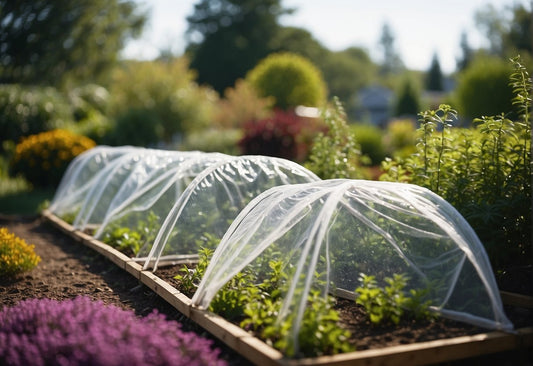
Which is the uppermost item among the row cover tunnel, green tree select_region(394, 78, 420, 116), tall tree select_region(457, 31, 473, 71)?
tall tree select_region(457, 31, 473, 71)

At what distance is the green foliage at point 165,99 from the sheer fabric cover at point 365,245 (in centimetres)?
1621

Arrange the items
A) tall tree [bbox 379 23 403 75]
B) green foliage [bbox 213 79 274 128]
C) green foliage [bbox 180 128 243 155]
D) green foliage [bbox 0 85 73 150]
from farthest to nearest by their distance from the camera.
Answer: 1. tall tree [bbox 379 23 403 75]
2. green foliage [bbox 213 79 274 128]
3. green foliage [bbox 0 85 73 150]
4. green foliage [bbox 180 128 243 155]

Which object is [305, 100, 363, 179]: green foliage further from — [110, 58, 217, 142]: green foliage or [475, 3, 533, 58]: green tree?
[475, 3, 533, 58]: green tree

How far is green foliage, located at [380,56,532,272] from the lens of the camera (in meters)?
4.83

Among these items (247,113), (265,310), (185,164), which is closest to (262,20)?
(247,113)

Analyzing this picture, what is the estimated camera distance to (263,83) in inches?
997

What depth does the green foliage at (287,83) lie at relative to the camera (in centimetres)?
2497

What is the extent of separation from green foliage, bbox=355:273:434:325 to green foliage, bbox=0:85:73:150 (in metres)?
13.8

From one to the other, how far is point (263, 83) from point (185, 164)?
18.9 metres

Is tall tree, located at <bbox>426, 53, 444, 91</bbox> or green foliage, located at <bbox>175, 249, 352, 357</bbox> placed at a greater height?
tall tree, located at <bbox>426, 53, 444, 91</bbox>

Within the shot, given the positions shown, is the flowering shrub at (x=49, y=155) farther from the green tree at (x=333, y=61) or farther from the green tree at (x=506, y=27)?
the green tree at (x=333, y=61)

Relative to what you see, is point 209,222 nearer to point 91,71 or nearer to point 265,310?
point 265,310

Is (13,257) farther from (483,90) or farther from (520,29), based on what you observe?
(520,29)

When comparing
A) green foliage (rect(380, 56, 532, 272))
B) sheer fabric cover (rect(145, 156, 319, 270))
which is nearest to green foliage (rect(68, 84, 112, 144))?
sheer fabric cover (rect(145, 156, 319, 270))
